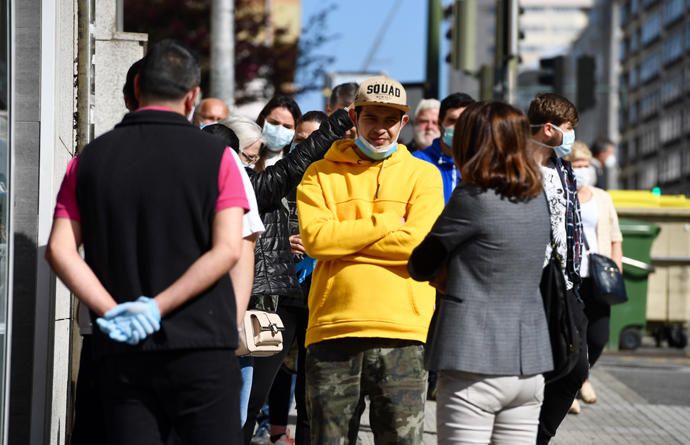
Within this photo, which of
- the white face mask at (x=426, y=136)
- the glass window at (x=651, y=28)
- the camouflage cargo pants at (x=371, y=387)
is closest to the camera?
the camouflage cargo pants at (x=371, y=387)

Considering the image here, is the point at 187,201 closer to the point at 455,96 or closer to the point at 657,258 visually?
the point at 455,96

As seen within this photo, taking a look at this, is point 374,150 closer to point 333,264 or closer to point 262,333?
point 333,264

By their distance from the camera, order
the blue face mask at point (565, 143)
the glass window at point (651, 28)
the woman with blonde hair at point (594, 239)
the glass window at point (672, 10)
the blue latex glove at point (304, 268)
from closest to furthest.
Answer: the blue face mask at point (565, 143)
the blue latex glove at point (304, 268)
the woman with blonde hair at point (594, 239)
the glass window at point (672, 10)
the glass window at point (651, 28)

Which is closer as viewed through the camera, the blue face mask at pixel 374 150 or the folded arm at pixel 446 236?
the folded arm at pixel 446 236

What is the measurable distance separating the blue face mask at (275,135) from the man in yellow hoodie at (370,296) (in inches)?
81.2

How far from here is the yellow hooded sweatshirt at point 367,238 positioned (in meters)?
5.46

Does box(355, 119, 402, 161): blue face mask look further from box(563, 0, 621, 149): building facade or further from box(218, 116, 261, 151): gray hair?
box(563, 0, 621, 149): building facade

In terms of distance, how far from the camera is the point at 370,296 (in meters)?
5.46

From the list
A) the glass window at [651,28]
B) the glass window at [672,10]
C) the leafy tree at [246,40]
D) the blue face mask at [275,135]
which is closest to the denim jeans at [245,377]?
the blue face mask at [275,135]

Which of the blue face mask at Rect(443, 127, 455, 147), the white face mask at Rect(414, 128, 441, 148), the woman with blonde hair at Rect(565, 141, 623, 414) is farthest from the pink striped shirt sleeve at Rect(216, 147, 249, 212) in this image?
the white face mask at Rect(414, 128, 441, 148)

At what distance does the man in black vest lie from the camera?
4176 mm

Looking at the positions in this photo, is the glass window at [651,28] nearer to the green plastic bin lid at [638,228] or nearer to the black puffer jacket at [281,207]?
the green plastic bin lid at [638,228]

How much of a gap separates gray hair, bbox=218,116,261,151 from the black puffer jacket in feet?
0.54

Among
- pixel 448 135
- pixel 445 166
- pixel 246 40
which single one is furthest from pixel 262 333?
pixel 246 40
